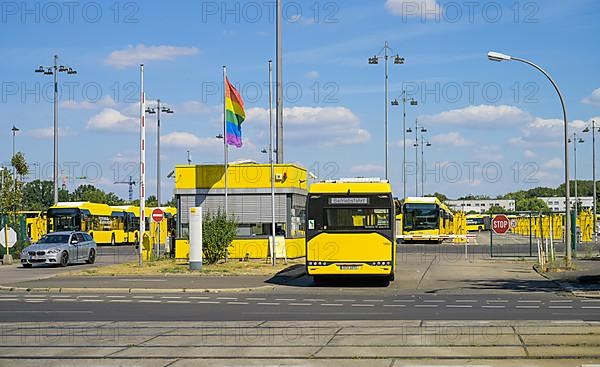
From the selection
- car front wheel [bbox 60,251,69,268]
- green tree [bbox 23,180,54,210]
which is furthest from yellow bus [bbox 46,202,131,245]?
green tree [bbox 23,180,54,210]

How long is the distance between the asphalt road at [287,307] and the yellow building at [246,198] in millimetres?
15311

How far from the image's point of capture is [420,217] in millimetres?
64875

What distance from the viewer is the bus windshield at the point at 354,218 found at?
84.5ft

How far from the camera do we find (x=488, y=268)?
35.2 m

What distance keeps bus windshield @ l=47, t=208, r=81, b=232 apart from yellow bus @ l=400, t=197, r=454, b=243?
23.6 m

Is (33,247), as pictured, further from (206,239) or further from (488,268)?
(488,268)

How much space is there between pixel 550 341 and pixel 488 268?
22.7m

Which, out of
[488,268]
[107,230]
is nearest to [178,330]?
[488,268]

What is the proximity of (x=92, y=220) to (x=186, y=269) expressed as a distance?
109 ft

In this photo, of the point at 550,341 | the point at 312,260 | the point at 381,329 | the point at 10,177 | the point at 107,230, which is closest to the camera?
the point at 550,341

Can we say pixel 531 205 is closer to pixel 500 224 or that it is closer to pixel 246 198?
pixel 500 224

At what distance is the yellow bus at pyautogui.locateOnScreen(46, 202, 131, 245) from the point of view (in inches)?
2384

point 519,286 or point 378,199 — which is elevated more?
point 378,199

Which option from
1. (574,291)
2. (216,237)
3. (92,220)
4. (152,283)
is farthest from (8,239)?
(574,291)
